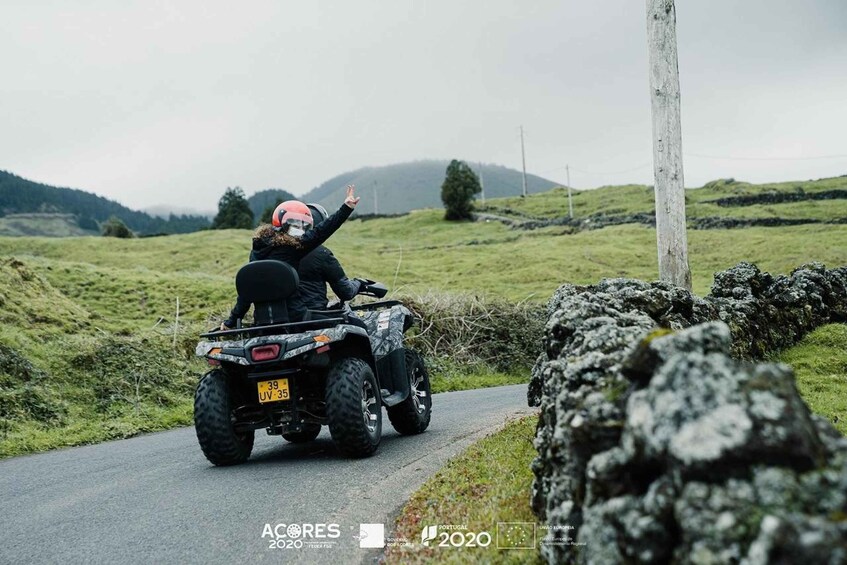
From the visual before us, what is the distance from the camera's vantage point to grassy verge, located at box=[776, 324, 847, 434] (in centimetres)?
743

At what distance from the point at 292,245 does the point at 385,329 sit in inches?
63.0

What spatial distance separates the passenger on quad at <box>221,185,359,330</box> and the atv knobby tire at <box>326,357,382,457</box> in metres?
0.93

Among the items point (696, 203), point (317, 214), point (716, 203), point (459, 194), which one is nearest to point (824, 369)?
point (317, 214)

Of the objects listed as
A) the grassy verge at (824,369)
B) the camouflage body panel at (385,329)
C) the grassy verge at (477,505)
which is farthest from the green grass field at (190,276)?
the grassy verge at (824,369)

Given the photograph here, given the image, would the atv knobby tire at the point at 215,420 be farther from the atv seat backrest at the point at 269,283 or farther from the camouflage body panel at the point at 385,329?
the camouflage body panel at the point at 385,329

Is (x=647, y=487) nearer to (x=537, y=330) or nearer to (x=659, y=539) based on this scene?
(x=659, y=539)

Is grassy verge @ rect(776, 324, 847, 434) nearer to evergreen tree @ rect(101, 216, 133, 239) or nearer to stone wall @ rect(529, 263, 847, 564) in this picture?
stone wall @ rect(529, 263, 847, 564)

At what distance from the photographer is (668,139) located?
33.6 ft

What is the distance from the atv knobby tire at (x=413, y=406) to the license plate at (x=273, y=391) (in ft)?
5.48

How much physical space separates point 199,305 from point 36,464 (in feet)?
52.3

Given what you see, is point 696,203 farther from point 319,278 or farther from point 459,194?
point 319,278

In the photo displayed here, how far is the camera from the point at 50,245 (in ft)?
201

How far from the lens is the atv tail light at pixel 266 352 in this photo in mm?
7691

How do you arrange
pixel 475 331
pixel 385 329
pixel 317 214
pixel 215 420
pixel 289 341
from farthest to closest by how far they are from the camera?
pixel 475 331 < pixel 385 329 < pixel 317 214 < pixel 215 420 < pixel 289 341
